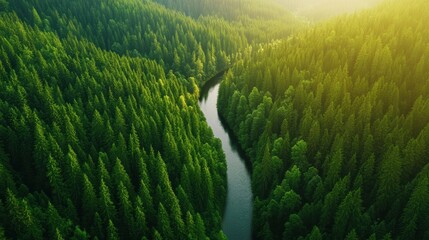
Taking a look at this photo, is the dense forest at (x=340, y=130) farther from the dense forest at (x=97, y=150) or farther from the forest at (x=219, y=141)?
the dense forest at (x=97, y=150)

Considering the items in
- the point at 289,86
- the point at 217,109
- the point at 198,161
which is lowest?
the point at 217,109

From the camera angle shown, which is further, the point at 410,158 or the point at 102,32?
the point at 102,32

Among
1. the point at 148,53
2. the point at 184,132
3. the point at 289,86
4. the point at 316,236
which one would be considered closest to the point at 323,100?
the point at 289,86

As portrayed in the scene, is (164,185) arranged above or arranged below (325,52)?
below

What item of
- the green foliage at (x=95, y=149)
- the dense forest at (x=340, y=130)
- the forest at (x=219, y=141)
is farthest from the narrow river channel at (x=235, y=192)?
the dense forest at (x=340, y=130)

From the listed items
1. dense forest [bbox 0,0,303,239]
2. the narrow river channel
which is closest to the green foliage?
dense forest [bbox 0,0,303,239]

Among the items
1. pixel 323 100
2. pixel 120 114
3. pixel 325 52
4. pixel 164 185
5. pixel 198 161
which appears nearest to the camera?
pixel 164 185

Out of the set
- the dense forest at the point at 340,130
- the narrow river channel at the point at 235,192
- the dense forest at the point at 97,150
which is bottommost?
the narrow river channel at the point at 235,192

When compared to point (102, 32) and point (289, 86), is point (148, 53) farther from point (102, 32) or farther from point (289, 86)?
point (289, 86)
